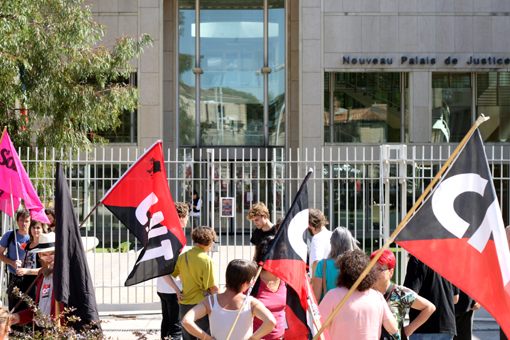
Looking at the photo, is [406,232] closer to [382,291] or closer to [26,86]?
[382,291]

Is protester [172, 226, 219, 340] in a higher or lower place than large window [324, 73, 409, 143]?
lower

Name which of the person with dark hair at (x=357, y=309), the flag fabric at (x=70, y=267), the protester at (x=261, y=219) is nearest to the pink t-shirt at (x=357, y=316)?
the person with dark hair at (x=357, y=309)

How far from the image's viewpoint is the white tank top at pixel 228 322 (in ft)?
11.4

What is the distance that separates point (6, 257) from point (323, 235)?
364 centimetres

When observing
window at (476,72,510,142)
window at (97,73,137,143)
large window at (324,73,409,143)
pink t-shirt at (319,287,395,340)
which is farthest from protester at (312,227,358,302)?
window at (476,72,510,142)

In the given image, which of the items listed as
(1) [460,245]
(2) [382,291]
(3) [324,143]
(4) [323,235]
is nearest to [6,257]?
(4) [323,235]

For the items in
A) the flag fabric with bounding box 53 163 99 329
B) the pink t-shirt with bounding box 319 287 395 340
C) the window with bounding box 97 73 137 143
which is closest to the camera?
the pink t-shirt with bounding box 319 287 395 340

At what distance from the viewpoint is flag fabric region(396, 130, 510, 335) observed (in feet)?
10.1

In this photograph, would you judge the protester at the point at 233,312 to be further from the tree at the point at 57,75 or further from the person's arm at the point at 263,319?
the tree at the point at 57,75

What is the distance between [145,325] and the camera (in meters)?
7.16

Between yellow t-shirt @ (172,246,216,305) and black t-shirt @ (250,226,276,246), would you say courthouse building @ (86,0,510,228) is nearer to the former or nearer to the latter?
black t-shirt @ (250,226,276,246)


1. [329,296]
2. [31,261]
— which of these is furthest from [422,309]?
[31,261]

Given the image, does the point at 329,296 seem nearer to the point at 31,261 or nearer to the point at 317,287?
the point at 317,287

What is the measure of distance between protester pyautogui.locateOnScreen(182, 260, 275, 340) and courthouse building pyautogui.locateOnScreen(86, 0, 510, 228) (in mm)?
12782
